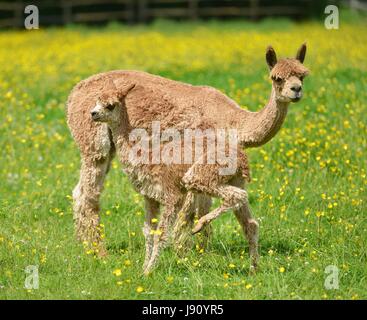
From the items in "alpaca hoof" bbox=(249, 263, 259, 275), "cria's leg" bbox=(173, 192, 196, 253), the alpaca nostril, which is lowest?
"alpaca hoof" bbox=(249, 263, 259, 275)

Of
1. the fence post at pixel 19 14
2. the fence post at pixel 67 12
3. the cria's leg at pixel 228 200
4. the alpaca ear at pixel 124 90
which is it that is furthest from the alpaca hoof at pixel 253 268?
the fence post at pixel 67 12

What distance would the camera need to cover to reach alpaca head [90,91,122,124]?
682cm

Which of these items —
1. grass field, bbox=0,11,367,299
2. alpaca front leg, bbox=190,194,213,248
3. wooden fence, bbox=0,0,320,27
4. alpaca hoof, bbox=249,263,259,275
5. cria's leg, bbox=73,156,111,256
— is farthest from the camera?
wooden fence, bbox=0,0,320,27

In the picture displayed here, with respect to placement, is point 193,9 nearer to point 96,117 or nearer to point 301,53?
point 301,53

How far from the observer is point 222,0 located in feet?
100

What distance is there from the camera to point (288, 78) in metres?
6.79

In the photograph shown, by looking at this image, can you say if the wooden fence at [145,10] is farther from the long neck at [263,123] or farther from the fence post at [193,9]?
the long neck at [263,123]

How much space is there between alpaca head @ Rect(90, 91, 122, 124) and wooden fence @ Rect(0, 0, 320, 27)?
73.6 ft

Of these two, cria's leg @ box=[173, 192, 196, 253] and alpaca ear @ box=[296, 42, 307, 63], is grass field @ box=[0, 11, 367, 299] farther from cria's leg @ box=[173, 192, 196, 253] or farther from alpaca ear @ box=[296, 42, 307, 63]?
alpaca ear @ box=[296, 42, 307, 63]

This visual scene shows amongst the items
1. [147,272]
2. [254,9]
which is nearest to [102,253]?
[147,272]

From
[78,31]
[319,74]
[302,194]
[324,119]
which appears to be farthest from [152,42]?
[302,194]

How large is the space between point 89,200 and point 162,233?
1.23 m

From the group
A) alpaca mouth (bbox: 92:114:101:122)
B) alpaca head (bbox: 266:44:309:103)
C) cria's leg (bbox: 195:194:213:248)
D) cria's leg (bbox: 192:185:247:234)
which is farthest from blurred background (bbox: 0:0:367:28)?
cria's leg (bbox: 192:185:247:234)

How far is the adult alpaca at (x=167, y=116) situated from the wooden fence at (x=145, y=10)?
21598mm
